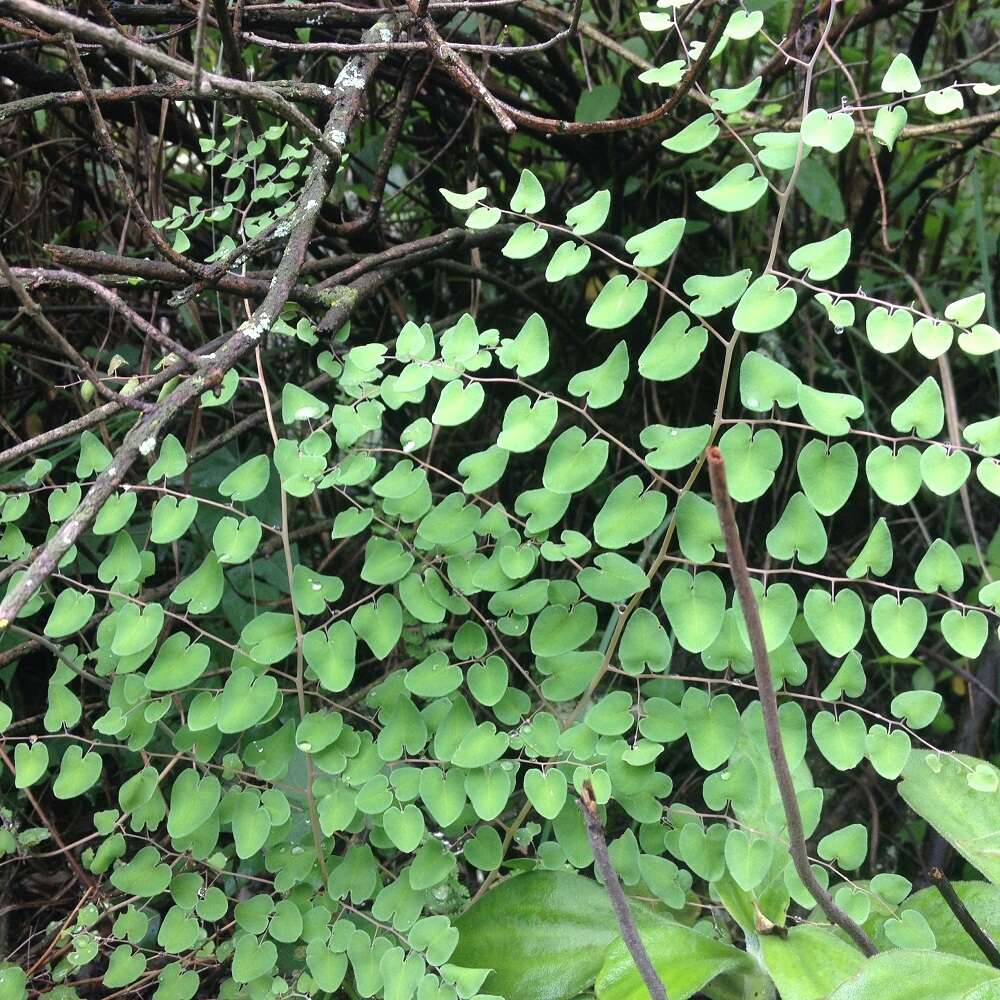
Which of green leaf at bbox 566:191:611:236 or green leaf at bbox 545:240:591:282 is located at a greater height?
green leaf at bbox 566:191:611:236

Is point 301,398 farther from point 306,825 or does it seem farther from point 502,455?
point 306,825

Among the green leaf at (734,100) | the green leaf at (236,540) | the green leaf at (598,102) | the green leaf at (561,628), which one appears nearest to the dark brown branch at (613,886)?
the green leaf at (561,628)

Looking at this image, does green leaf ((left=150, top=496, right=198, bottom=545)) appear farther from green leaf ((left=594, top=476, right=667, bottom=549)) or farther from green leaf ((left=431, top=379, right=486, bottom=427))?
green leaf ((left=594, top=476, right=667, bottom=549))

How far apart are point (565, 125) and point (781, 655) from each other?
50 centimetres

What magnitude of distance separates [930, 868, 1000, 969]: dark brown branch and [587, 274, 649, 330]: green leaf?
457mm

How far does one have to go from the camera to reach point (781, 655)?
797 mm

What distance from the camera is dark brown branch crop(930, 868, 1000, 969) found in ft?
2.45

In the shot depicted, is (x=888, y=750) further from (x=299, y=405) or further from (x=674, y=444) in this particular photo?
(x=299, y=405)

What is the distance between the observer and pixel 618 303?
740 millimetres

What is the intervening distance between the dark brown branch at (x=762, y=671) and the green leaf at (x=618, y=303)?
0.20m

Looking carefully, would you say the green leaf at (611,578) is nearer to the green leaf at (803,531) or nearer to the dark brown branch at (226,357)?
the green leaf at (803,531)

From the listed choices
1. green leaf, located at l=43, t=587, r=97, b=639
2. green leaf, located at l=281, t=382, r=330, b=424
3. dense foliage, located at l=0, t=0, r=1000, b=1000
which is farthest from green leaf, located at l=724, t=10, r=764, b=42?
green leaf, located at l=43, t=587, r=97, b=639

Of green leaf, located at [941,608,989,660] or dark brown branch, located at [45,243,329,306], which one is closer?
green leaf, located at [941,608,989,660]

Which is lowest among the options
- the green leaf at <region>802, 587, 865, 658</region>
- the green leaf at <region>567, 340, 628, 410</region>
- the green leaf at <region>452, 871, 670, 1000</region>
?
the green leaf at <region>452, 871, 670, 1000</region>
